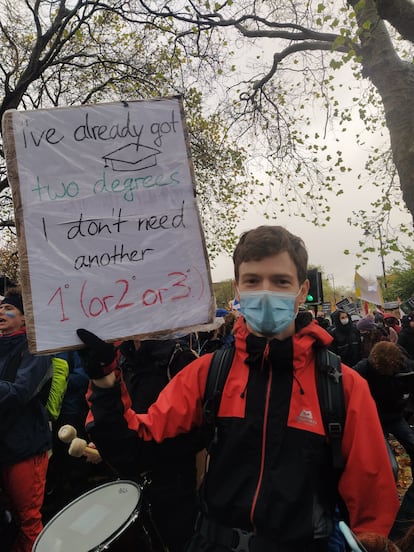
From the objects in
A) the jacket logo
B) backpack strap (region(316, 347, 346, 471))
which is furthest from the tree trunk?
the jacket logo

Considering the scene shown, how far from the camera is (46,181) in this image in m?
1.64

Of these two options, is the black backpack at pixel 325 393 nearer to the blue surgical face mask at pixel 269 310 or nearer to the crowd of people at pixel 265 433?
the crowd of people at pixel 265 433

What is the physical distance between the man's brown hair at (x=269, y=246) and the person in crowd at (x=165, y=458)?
78cm

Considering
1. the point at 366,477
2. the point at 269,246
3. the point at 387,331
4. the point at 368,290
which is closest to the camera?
the point at 366,477

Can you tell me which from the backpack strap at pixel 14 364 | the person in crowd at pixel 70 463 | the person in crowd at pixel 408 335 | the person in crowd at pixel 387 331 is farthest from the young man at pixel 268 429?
the person in crowd at pixel 387 331

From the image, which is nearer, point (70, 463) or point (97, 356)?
point (97, 356)

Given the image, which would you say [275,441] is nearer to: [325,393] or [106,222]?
[325,393]

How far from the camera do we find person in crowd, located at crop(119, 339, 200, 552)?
5.51 feet

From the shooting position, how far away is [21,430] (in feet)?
9.40

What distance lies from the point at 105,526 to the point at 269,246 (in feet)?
4.79

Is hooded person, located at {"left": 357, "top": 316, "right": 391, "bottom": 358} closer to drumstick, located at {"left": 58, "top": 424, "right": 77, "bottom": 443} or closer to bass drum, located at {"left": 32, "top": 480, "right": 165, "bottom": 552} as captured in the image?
bass drum, located at {"left": 32, "top": 480, "right": 165, "bottom": 552}

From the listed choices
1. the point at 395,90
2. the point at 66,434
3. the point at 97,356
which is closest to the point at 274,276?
→ the point at 97,356

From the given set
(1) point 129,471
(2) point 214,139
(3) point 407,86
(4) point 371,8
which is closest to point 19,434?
(1) point 129,471

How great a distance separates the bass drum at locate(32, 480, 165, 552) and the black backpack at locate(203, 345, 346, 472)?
0.67 m
